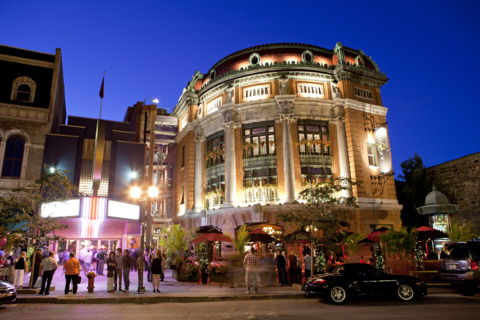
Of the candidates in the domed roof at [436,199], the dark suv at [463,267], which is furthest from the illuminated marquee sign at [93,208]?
the domed roof at [436,199]

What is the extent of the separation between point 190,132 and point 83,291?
2176 centimetres

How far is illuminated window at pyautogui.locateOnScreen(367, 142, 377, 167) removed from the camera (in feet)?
96.4

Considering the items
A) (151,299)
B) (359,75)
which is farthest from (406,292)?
(359,75)

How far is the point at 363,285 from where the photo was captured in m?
12.2

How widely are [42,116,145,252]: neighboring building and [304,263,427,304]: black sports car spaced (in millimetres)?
19143

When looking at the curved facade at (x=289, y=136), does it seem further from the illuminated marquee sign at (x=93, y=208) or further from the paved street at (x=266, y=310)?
the paved street at (x=266, y=310)

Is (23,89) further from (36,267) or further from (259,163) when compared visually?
(259,163)

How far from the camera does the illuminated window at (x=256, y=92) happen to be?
98.9ft

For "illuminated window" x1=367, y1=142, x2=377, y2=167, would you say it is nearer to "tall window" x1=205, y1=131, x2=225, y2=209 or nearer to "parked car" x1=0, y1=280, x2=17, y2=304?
"tall window" x1=205, y1=131, x2=225, y2=209

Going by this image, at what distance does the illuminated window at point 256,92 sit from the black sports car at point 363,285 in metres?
20.4

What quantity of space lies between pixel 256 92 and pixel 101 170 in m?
16.7

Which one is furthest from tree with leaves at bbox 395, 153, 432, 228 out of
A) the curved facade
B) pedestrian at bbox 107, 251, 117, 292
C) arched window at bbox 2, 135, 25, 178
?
arched window at bbox 2, 135, 25, 178

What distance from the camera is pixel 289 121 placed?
28531 millimetres

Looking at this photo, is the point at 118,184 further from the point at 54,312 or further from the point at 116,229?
the point at 54,312
